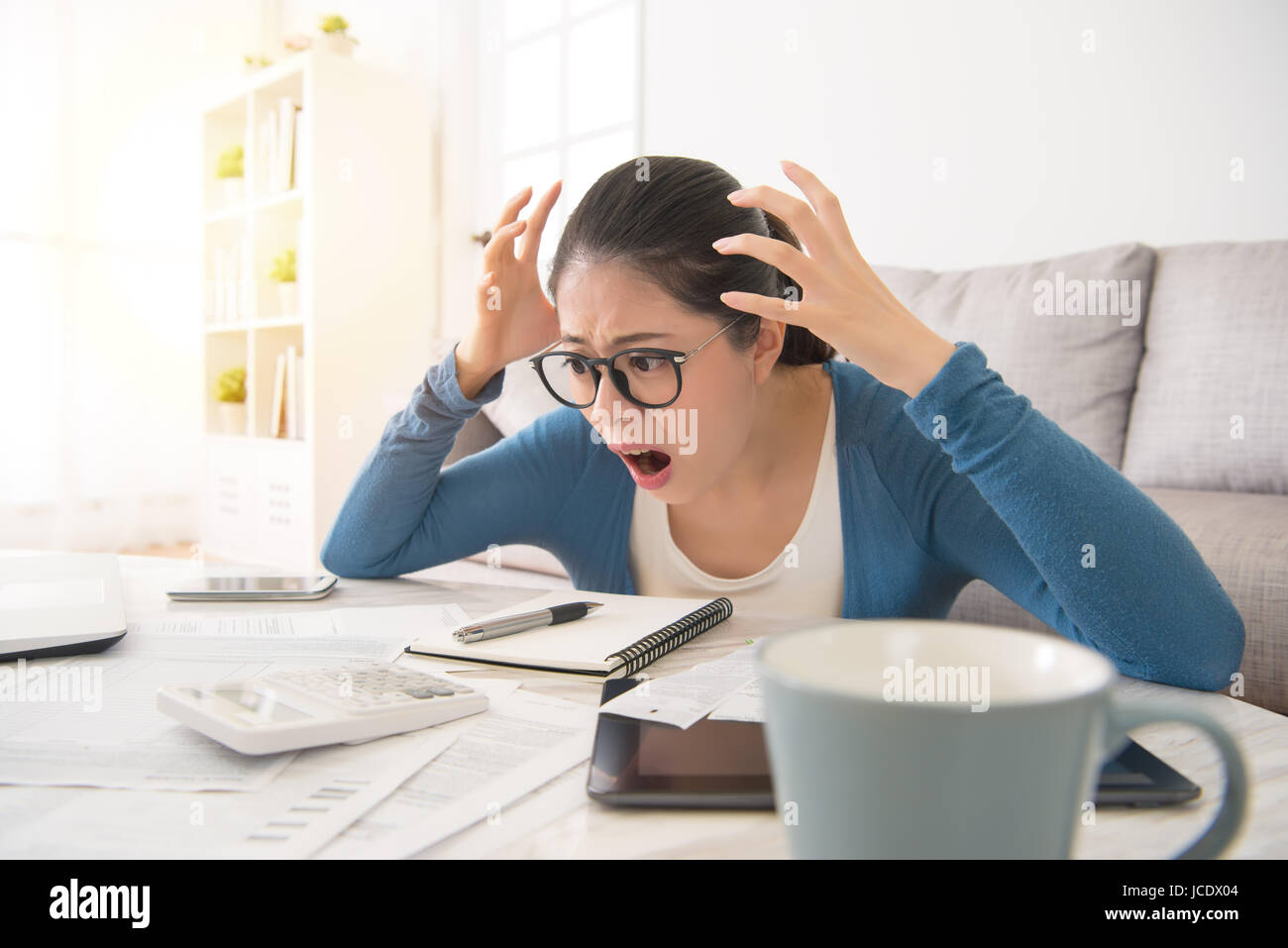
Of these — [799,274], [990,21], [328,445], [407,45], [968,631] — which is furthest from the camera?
[407,45]

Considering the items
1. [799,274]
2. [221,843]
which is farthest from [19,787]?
[799,274]

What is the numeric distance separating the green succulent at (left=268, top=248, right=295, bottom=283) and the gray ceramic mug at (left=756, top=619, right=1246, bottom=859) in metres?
3.75

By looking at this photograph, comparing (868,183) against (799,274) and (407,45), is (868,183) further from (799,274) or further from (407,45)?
(407,45)

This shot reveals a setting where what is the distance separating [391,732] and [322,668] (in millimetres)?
108

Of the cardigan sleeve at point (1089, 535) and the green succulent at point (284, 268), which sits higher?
the green succulent at point (284, 268)

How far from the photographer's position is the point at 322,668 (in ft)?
2.06

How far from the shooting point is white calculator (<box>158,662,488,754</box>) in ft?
1.65

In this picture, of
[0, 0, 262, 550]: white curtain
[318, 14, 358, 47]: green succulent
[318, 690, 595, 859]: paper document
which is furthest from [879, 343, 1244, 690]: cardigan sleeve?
[0, 0, 262, 550]: white curtain

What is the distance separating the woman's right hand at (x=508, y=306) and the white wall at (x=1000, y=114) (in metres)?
1.69

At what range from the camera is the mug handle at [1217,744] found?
0.96ft

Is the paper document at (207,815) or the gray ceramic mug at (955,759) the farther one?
the paper document at (207,815)

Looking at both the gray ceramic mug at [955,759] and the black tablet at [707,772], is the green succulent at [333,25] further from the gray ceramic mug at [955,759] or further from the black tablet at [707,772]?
the gray ceramic mug at [955,759]

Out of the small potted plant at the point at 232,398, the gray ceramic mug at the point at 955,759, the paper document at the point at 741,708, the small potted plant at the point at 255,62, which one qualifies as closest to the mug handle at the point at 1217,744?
the gray ceramic mug at the point at 955,759

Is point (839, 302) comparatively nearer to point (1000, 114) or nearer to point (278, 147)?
point (1000, 114)
